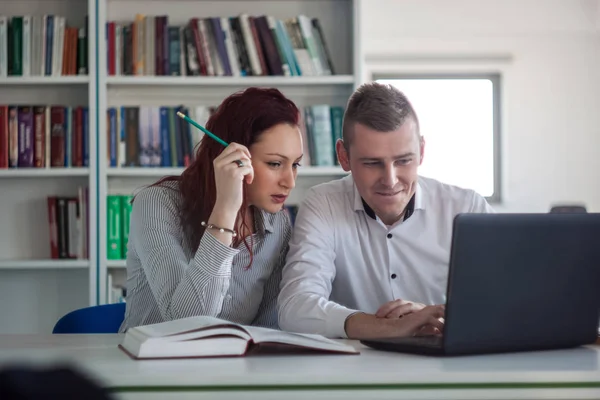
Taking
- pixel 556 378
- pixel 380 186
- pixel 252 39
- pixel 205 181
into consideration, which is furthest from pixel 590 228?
pixel 252 39

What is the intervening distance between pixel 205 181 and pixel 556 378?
110 cm

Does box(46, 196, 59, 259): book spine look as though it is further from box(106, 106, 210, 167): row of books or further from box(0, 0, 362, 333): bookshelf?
box(106, 106, 210, 167): row of books

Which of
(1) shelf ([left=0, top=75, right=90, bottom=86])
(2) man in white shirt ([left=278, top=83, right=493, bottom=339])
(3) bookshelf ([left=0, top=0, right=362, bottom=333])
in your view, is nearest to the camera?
(2) man in white shirt ([left=278, top=83, right=493, bottom=339])

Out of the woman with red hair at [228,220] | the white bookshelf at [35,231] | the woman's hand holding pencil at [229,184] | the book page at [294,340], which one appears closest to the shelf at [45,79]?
the white bookshelf at [35,231]

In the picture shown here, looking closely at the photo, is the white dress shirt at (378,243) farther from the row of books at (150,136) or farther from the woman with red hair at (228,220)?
the row of books at (150,136)

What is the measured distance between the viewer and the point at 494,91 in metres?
4.21

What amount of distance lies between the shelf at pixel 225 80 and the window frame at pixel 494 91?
0.90 metres

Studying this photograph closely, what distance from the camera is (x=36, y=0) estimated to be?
11.4ft

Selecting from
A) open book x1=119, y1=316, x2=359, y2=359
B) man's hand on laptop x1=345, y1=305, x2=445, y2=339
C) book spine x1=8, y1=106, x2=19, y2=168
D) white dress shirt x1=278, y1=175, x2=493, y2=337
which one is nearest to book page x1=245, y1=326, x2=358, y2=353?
open book x1=119, y1=316, x2=359, y2=359

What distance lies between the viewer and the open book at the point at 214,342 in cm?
112

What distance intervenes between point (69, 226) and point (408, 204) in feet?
6.08

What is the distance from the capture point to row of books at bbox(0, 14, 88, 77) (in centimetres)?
328

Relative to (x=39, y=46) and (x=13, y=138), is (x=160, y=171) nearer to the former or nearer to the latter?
(x=13, y=138)

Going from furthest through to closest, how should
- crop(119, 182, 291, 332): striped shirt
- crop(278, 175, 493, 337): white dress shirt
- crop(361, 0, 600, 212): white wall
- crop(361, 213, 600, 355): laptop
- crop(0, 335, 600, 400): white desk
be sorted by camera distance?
crop(361, 0, 600, 212): white wall → crop(278, 175, 493, 337): white dress shirt → crop(119, 182, 291, 332): striped shirt → crop(361, 213, 600, 355): laptop → crop(0, 335, 600, 400): white desk
